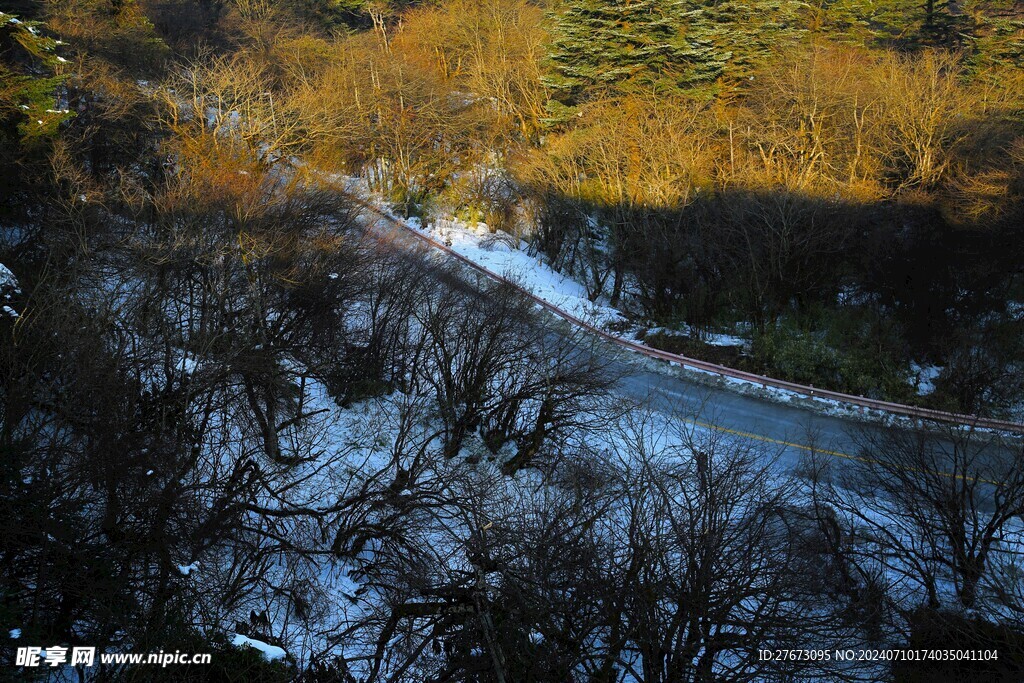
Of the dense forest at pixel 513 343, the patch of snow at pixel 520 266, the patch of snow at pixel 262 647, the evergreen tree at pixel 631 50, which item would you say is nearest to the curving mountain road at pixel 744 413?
the dense forest at pixel 513 343

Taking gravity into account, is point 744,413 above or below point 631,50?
below

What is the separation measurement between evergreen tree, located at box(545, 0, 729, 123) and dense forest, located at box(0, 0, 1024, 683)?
202 millimetres

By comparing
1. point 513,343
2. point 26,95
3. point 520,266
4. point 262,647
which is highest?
point 26,95

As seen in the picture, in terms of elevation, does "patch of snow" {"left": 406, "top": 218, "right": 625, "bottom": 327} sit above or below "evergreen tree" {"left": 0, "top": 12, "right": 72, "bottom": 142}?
below

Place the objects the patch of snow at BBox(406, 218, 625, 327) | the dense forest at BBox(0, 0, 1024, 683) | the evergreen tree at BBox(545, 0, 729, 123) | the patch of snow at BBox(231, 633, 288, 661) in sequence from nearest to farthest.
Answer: the patch of snow at BBox(231, 633, 288, 661)
the dense forest at BBox(0, 0, 1024, 683)
the patch of snow at BBox(406, 218, 625, 327)
the evergreen tree at BBox(545, 0, 729, 123)

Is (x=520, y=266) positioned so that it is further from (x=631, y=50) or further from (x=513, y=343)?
(x=513, y=343)

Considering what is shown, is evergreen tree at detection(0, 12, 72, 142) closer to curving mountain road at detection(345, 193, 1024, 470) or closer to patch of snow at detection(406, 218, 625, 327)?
curving mountain road at detection(345, 193, 1024, 470)

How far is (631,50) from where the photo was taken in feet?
116

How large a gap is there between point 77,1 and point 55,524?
108 feet

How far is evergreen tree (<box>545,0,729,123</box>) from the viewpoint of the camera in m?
34.5

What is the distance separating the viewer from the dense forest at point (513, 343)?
11.2 metres

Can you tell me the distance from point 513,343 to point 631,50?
Answer: 21.0 metres

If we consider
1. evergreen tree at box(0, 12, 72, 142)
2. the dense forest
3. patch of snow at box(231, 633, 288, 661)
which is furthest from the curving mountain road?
patch of snow at box(231, 633, 288, 661)

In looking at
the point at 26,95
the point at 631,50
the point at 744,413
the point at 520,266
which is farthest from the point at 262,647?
the point at 631,50
